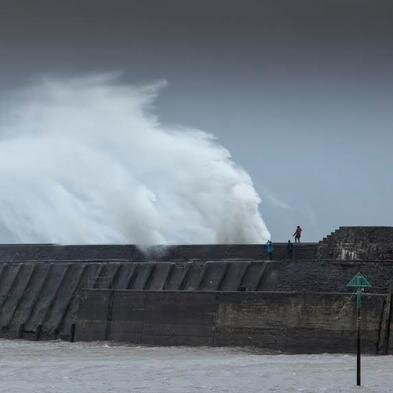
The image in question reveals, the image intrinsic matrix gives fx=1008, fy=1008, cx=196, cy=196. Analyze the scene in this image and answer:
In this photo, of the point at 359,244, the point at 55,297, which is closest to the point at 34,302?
the point at 55,297

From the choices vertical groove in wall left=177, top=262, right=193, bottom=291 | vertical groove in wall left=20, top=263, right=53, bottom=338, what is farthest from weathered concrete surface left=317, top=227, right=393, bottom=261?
vertical groove in wall left=20, top=263, right=53, bottom=338

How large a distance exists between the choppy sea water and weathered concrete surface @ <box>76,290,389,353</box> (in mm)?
694

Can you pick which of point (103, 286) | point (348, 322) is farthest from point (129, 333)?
point (348, 322)

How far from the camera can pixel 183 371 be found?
2291cm

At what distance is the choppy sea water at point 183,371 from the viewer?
19.9m

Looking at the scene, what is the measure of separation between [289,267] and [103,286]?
316 inches

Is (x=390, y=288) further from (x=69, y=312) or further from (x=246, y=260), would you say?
(x=69, y=312)

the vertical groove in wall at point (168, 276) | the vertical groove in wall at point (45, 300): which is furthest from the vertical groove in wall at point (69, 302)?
the vertical groove in wall at point (168, 276)

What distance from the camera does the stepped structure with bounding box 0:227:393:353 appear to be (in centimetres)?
2739

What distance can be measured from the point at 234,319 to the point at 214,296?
3.53 feet

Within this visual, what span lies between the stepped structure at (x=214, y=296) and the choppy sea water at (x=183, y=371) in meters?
0.83

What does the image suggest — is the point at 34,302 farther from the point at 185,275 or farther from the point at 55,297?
the point at 185,275

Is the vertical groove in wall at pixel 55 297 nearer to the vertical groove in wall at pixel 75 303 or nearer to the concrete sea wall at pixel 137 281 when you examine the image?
the concrete sea wall at pixel 137 281

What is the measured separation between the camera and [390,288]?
2764cm
